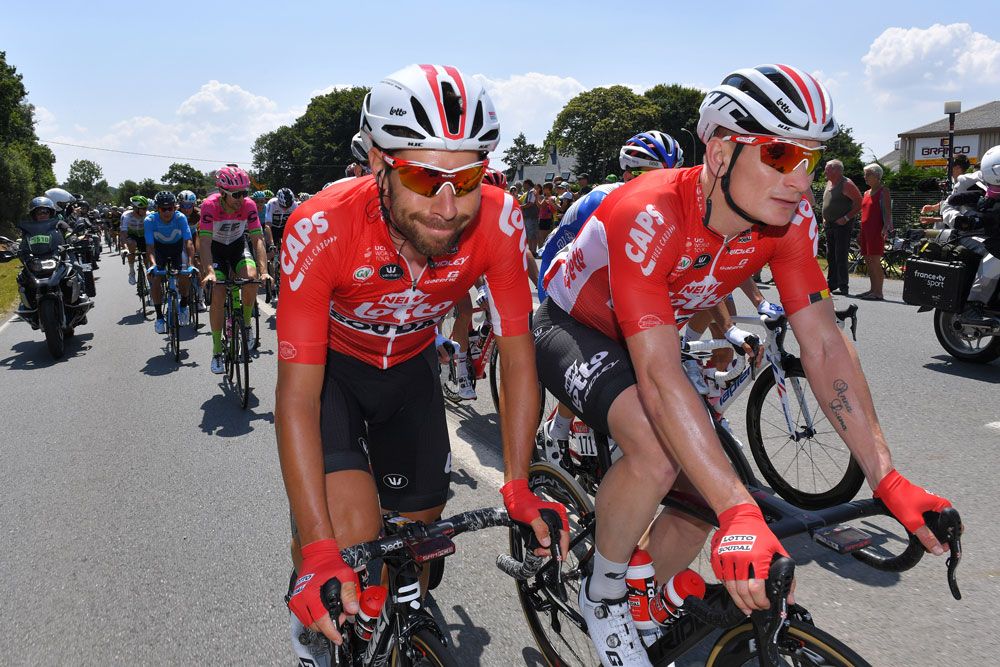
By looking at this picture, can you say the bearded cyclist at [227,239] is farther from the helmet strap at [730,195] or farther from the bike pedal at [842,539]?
the bike pedal at [842,539]

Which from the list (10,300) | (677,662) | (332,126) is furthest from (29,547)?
(332,126)

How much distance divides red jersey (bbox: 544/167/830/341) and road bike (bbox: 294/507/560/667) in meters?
0.80

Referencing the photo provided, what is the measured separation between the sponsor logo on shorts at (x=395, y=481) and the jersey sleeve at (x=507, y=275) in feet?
2.36

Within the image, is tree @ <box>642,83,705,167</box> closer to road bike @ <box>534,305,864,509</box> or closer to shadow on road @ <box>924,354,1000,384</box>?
shadow on road @ <box>924,354,1000,384</box>

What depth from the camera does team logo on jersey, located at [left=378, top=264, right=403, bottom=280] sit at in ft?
8.53

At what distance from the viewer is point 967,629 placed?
3.12 meters

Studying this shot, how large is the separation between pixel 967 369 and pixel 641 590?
635cm

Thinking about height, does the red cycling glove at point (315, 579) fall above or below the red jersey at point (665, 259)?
below

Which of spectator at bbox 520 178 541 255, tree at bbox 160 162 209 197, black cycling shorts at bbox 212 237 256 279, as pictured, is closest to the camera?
black cycling shorts at bbox 212 237 256 279

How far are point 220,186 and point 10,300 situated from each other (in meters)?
12.9

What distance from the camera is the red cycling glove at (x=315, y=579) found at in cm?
187

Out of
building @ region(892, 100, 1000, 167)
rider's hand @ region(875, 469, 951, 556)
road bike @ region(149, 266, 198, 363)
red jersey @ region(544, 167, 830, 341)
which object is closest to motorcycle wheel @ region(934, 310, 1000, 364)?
red jersey @ region(544, 167, 830, 341)

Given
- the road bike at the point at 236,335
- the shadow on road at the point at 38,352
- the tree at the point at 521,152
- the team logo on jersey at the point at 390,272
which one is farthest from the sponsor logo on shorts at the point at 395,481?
the tree at the point at 521,152

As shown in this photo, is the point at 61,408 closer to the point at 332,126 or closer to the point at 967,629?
the point at 967,629
